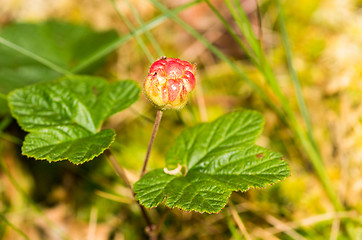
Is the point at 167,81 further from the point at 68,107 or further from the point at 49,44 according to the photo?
the point at 49,44

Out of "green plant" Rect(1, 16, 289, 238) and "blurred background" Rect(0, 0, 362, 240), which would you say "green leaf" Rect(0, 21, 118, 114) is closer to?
"blurred background" Rect(0, 0, 362, 240)

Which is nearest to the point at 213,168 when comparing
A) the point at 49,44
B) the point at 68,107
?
the point at 68,107

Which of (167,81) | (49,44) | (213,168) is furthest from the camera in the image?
(49,44)

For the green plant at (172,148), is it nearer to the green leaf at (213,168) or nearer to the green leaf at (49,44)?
the green leaf at (213,168)

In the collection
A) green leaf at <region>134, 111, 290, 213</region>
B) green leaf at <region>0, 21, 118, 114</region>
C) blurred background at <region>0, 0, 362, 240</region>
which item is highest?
green leaf at <region>0, 21, 118, 114</region>

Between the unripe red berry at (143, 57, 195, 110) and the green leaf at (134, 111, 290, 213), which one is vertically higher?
the unripe red berry at (143, 57, 195, 110)

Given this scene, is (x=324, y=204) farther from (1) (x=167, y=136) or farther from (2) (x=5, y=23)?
(2) (x=5, y=23)

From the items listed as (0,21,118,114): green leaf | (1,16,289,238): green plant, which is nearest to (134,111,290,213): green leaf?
(1,16,289,238): green plant

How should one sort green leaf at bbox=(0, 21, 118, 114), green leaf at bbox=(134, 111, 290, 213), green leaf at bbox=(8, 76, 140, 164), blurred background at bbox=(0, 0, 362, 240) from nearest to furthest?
green leaf at bbox=(134, 111, 290, 213)
green leaf at bbox=(8, 76, 140, 164)
blurred background at bbox=(0, 0, 362, 240)
green leaf at bbox=(0, 21, 118, 114)
